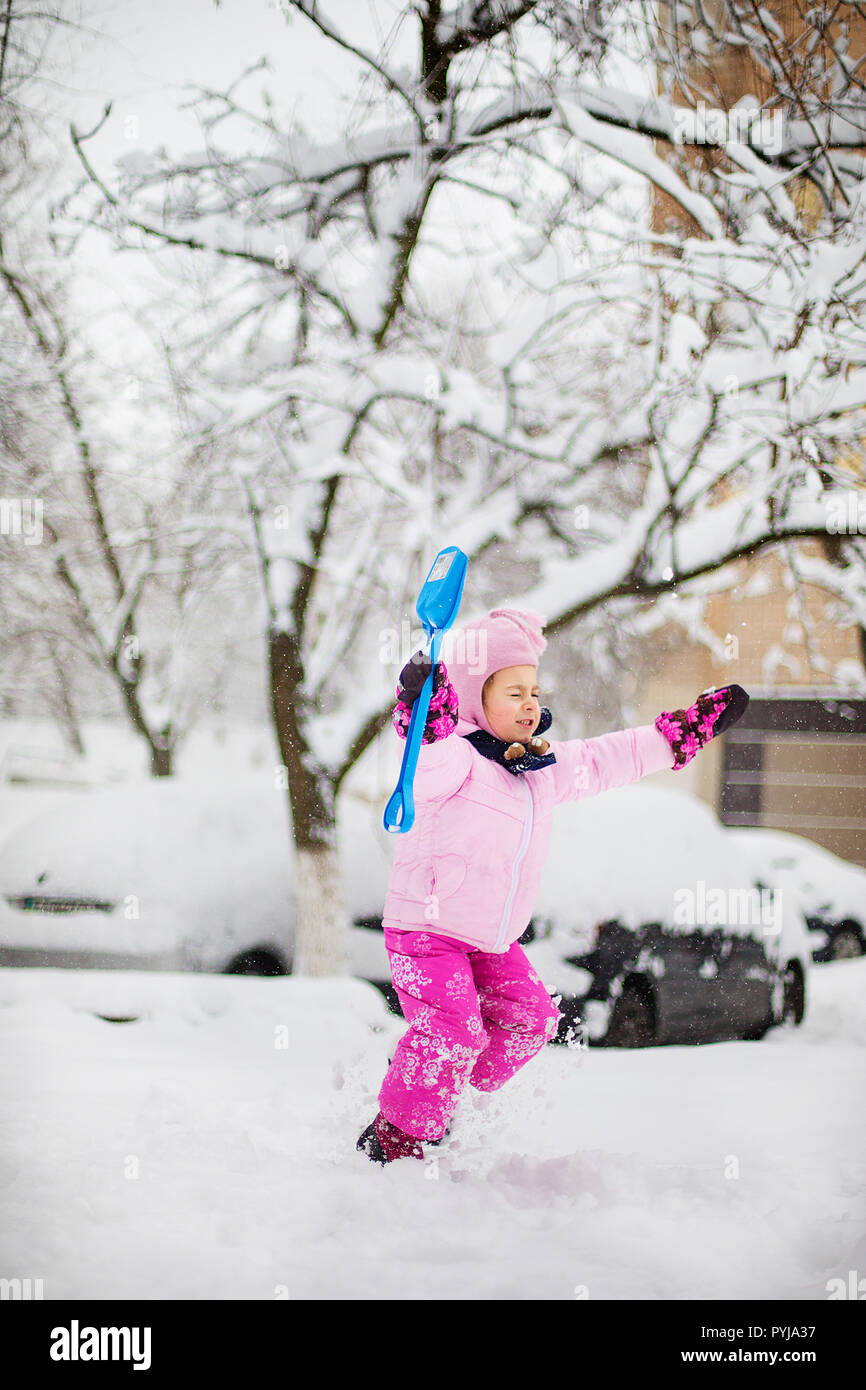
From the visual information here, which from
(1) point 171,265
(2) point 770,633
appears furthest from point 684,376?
(1) point 171,265

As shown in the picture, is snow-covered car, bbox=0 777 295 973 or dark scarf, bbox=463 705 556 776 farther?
snow-covered car, bbox=0 777 295 973

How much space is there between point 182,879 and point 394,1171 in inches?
70.2

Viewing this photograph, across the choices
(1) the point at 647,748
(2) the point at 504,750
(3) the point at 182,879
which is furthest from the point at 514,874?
(3) the point at 182,879

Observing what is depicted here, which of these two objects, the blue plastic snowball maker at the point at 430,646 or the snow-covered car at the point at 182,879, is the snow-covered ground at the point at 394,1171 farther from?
the blue plastic snowball maker at the point at 430,646

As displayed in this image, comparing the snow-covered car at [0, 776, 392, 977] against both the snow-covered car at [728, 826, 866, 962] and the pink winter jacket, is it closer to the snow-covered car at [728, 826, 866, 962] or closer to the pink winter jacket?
the snow-covered car at [728, 826, 866, 962]

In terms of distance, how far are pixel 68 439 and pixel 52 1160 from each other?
244 centimetres

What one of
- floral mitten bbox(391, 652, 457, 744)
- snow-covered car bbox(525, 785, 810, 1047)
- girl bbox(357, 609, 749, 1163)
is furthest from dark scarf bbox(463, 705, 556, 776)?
snow-covered car bbox(525, 785, 810, 1047)

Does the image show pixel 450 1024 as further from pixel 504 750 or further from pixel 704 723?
pixel 704 723

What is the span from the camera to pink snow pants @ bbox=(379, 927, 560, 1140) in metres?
1.99

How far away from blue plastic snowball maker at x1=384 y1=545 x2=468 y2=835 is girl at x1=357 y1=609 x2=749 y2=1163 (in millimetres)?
74

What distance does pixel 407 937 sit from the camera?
2084 mm

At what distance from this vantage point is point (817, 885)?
3650mm

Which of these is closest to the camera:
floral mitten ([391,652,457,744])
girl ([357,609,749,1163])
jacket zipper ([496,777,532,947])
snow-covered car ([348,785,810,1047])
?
floral mitten ([391,652,457,744])
